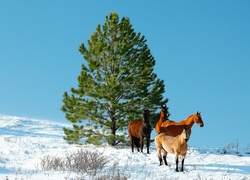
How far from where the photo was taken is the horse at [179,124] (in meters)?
17.1

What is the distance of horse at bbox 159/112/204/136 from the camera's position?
17078 mm

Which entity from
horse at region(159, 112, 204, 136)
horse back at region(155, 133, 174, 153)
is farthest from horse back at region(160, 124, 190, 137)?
horse back at region(155, 133, 174, 153)

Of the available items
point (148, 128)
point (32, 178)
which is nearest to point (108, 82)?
point (148, 128)

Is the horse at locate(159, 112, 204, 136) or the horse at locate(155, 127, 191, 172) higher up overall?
the horse at locate(159, 112, 204, 136)

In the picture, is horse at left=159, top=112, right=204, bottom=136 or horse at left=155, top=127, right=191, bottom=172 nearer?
horse at left=155, top=127, right=191, bottom=172

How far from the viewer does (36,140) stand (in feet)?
80.5

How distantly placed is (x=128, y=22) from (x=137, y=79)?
3.25 m

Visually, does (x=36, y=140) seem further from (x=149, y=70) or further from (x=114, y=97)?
(x=149, y=70)

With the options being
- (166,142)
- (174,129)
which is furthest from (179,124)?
(166,142)

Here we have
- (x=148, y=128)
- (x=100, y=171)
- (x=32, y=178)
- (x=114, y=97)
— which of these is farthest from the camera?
(x=114, y=97)

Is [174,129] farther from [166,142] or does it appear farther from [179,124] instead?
[166,142]

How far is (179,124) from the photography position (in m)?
17.4

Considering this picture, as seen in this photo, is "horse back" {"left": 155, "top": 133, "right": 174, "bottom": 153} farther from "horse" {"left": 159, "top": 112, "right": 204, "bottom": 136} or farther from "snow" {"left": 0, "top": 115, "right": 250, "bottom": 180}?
"horse" {"left": 159, "top": 112, "right": 204, "bottom": 136}

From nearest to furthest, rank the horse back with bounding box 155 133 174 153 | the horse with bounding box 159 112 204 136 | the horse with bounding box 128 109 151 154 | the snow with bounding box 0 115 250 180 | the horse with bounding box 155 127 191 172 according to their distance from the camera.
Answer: the snow with bounding box 0 115 250 180, the horse with bounding box 155 127 191 172, the horse back with bounding box 155 133 174 153, the horse with bounding box 128 109 151 154, the horse with bounding box 159 112 204 136
